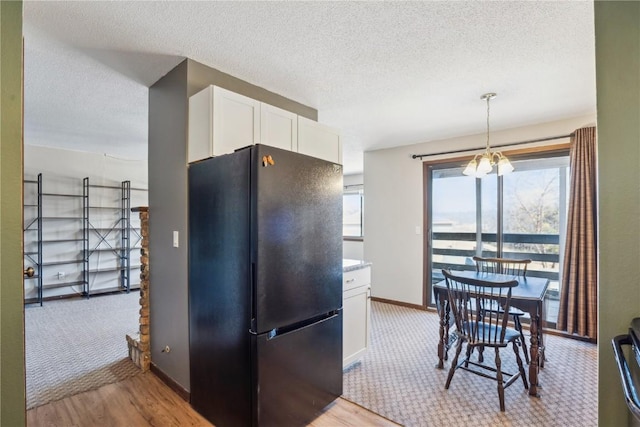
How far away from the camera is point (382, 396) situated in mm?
2281

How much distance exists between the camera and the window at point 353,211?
7.30 metres

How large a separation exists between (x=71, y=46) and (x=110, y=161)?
393 centimetres

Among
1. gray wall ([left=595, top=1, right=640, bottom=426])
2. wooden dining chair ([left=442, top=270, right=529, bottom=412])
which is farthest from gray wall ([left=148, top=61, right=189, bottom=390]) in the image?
gray wall ([left=595, top=1, right=640, bottom=426])

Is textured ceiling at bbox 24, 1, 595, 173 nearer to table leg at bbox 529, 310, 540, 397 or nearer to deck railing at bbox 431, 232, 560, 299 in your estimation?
deck railing at bbox 431, 232, 560, 299

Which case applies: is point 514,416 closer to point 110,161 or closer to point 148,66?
point 148,66

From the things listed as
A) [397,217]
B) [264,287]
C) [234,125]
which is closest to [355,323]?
[264,287]

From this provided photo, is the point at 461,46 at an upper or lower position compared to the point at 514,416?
upper

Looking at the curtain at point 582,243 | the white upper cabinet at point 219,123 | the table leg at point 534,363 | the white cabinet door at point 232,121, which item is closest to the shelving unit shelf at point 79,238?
the white upper cabinet at point 219,123

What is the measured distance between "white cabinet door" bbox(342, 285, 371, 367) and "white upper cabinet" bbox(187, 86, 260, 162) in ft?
4.72

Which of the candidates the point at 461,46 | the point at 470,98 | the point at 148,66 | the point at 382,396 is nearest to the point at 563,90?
the point at 470,98

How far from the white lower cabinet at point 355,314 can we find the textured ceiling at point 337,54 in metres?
1.60

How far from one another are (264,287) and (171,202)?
46.7 inches

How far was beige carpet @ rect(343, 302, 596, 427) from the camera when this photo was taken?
2047 mm

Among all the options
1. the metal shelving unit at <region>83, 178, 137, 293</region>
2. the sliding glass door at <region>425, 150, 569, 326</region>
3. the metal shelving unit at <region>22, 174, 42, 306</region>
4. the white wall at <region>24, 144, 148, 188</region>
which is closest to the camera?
the sliding glass door at <region>425, 150, 569, 326</region>
